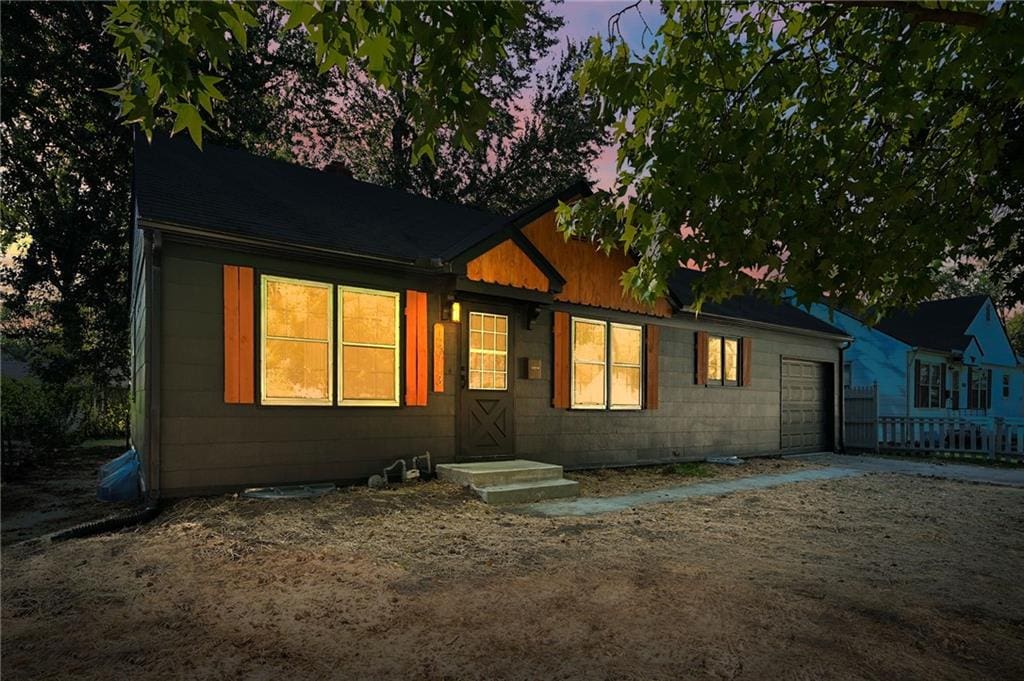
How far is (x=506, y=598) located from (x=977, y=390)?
27.8m

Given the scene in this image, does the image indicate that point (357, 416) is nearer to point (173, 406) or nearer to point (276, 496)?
point (276, 496)

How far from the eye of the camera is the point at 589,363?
10656mm

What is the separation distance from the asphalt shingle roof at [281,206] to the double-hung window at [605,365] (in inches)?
113

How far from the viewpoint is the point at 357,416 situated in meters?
7.84

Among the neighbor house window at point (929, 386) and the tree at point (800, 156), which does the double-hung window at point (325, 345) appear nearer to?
the tree at point (800, 156)

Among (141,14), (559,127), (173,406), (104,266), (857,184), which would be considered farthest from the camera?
(559,127)

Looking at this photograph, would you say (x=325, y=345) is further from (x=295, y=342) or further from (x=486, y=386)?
(x=486, y=386)

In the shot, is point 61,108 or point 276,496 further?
point 61,108

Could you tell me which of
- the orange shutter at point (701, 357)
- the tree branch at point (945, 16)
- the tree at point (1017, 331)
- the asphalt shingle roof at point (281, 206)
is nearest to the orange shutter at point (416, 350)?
the asphalt shingle roof at point (281, 206)

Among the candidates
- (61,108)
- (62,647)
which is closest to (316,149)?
(61,108)

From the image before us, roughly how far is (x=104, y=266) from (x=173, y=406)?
42.9 ft

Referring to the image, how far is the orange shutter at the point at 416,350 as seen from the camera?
8219 millimetres

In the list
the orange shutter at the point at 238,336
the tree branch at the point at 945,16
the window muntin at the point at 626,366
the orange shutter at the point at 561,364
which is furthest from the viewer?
the window muntin at the point at 626,366

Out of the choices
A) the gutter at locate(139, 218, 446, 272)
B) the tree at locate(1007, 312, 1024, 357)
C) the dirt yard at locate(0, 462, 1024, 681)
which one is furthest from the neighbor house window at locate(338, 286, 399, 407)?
the tree at locate(1007, 312, 1024, 357)
